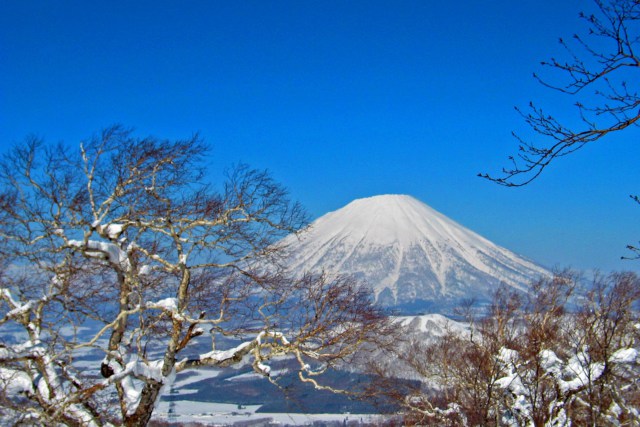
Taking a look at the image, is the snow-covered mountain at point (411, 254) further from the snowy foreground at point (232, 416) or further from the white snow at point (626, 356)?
the white snow at point (626, 356)

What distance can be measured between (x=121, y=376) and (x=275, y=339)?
1.55 metres

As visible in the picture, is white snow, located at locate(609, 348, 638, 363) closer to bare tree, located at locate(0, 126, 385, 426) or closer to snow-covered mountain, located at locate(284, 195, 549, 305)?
bare tree, located at locate(0, 126, 385, 426)

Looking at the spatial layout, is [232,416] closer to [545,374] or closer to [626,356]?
[545,374]

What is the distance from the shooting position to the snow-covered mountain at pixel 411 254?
114m

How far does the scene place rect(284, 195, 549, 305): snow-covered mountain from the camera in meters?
114

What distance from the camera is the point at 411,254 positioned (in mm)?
135500

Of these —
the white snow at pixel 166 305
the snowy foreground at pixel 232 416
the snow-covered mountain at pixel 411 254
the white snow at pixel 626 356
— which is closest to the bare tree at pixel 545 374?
the white snow at pixel 626 356

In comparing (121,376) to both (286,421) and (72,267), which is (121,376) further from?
(286,421)

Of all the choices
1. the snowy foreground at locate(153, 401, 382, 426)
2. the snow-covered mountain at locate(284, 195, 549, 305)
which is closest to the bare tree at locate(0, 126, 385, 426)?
the snowy foreground at locate(153, 401, 382, 426)

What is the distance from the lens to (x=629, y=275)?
53.4 ft

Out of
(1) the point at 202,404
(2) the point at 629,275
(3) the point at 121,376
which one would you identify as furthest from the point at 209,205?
(1) the point at 202,404

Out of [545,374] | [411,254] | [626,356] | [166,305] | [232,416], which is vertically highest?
[411,254]

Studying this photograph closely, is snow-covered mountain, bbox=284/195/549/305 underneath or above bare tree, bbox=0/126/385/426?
above

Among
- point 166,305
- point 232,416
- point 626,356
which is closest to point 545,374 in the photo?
point 626,356
